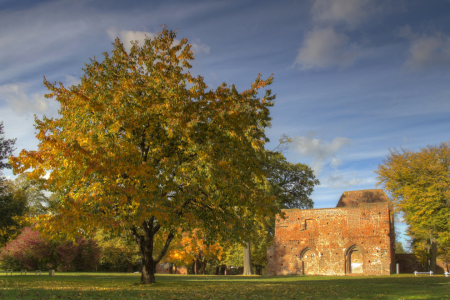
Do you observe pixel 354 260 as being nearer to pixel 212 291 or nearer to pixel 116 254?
pixel 212 291

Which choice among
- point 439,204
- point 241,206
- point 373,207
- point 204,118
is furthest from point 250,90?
point 439,204

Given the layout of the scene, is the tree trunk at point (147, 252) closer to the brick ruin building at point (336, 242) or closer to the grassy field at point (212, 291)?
the grassy field at point (212, 291)

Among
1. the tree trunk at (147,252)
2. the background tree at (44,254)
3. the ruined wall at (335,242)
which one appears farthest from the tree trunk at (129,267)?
the tree trunk at (147,252)

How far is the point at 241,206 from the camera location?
15.3 metres

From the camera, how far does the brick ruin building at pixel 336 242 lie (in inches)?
1241

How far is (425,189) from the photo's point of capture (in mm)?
32844

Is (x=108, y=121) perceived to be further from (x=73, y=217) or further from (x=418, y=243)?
(x=418, y=243)

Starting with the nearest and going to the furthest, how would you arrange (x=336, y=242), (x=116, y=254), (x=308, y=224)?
(x=336, y=242) < (x=308, y=224) < (x=116, y=254)

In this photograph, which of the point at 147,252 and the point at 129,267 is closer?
the point at 147,252

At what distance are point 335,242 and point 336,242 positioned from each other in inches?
3.9

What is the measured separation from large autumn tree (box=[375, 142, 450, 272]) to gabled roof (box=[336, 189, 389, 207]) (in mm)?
4400

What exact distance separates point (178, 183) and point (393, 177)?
28.3 m

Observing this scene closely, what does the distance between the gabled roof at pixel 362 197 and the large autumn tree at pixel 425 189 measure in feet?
14.4

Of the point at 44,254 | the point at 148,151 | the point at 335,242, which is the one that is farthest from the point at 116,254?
the point at 148,151
